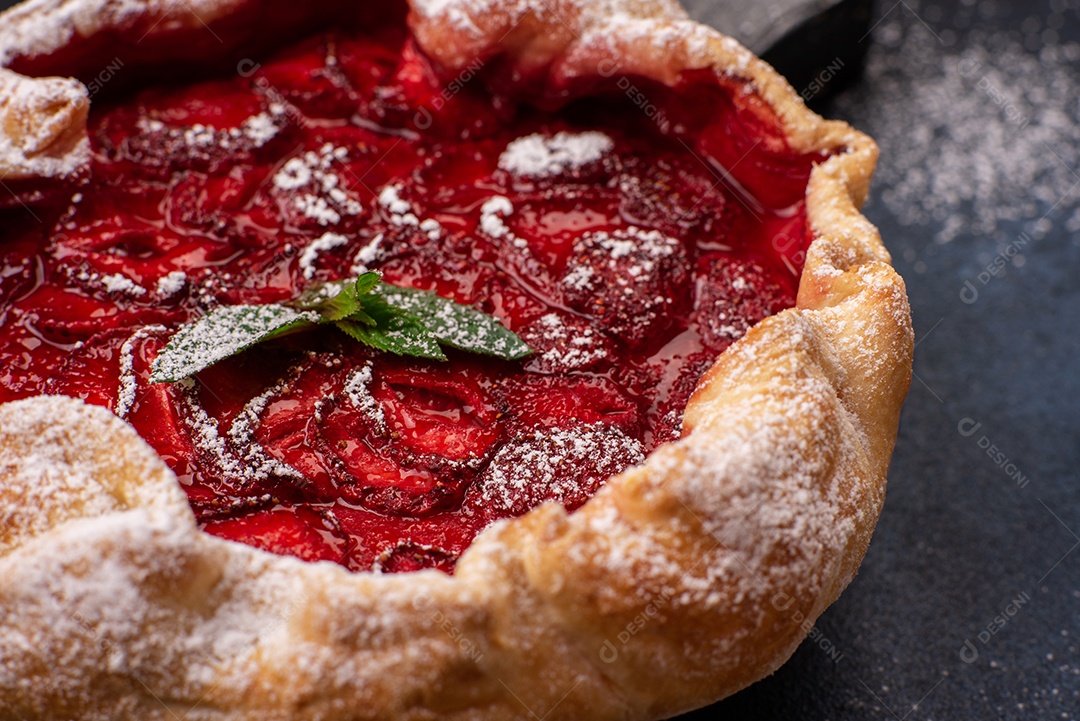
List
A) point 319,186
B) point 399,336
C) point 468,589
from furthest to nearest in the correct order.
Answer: point 319,186 < point 399,336 < point 468,589

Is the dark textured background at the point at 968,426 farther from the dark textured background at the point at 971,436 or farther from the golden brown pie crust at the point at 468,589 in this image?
the golden brown pie crust at the point at 468,589

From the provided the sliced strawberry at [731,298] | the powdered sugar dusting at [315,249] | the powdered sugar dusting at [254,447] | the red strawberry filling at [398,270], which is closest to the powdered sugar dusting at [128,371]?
the red strawberry filling at [398,270]

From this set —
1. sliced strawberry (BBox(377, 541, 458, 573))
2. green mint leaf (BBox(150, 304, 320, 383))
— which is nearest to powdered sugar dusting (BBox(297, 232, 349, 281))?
green mint leaf (BBox(150, 304, 320, 383))

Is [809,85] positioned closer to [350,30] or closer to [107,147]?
[350,30]

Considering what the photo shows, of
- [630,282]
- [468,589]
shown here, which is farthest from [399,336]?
[468,589]

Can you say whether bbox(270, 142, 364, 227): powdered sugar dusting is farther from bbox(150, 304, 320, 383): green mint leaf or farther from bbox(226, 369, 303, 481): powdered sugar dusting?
bbox(226, 369, 303, 481): powdered sugar dusting

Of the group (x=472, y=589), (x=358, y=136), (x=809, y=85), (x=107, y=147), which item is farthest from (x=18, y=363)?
(x=809, y=85)

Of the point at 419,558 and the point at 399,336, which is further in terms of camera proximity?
the point at 399,336

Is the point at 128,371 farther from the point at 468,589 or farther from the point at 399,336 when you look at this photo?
the point at 468,589
